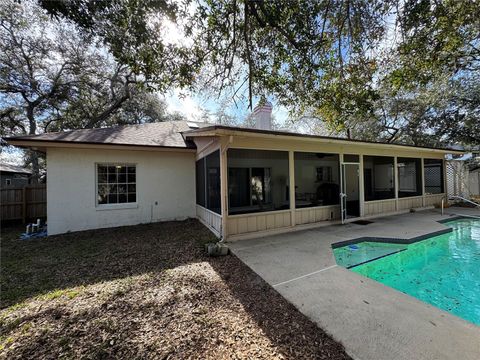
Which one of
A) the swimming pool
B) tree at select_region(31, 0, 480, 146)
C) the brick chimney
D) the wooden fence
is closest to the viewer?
the swimming pool

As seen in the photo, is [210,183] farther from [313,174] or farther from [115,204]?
[313,174]

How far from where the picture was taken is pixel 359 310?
276 centimetres

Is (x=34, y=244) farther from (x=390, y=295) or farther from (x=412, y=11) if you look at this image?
(x=412, y=11)

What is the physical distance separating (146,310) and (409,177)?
1378 cm

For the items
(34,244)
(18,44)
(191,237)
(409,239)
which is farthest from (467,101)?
(18,44)

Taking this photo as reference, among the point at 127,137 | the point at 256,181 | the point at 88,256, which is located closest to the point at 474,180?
the point at 256,181

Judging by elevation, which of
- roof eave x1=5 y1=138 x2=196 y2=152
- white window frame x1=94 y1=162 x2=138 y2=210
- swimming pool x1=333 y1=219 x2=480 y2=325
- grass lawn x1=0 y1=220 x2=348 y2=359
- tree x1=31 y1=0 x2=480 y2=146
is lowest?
swimming pool x1=333 y1=219 x2=480 y2=325

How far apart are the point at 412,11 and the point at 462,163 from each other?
12.3m

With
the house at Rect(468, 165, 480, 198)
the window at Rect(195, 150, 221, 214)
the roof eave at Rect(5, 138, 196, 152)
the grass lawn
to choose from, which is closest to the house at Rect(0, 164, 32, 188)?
the roof eave at Rect(5, 138, 196, 152)

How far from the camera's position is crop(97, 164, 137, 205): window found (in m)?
7.59

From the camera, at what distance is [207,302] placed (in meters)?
3.02

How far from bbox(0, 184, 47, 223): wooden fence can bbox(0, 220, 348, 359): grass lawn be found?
203 inches

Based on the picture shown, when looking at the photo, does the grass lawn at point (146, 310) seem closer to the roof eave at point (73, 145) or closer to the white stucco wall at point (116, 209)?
the white stucco wall at point (116, 209)

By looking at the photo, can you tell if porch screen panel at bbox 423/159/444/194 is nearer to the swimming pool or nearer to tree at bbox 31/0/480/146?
the swimming pool
